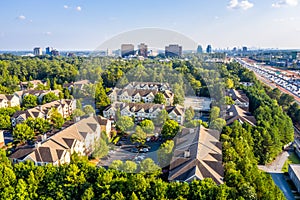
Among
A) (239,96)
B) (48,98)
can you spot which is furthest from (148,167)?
(48,98)

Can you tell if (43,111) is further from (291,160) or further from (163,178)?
(291,160)

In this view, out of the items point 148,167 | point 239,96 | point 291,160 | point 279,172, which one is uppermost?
point 239,96

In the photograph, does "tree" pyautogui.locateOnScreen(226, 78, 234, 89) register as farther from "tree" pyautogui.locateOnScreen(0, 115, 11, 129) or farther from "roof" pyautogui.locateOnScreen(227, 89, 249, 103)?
"tree" pyautogui.locateOnScreen(0, 115, 11, 129)

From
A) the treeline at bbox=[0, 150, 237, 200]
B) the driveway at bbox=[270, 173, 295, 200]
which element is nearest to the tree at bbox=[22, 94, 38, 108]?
the treeline at bbox=[0, 150, 237, 200]

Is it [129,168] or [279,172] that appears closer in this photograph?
[129,168]

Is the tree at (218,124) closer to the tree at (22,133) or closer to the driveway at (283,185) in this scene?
the driveway at (283,185)
